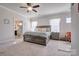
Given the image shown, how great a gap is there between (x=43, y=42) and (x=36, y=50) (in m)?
0.30

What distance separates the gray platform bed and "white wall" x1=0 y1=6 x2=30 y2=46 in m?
0.12

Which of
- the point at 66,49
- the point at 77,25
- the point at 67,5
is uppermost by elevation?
the point at 67,5

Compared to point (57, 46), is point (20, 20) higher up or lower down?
higher up

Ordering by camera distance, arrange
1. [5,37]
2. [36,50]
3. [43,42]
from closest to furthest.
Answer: [36,50] → [5,37] → [43,42]

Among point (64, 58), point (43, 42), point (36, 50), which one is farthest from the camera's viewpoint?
point (43, 42)

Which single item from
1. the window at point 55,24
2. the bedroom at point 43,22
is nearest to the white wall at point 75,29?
the bedroom at point 43,22

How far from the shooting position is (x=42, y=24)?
186 cm

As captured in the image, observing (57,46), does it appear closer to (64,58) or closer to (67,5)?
(64,58)

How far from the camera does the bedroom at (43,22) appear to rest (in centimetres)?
173

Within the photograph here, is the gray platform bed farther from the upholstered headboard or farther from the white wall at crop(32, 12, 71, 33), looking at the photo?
the white wall at crop(32, 12, 71, 33)

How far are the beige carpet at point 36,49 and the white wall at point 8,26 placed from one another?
0.18m

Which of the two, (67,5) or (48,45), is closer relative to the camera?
(67,5)

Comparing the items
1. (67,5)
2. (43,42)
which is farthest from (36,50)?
(67,5)

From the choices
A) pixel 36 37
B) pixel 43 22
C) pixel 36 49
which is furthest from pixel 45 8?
pixel 36 49
